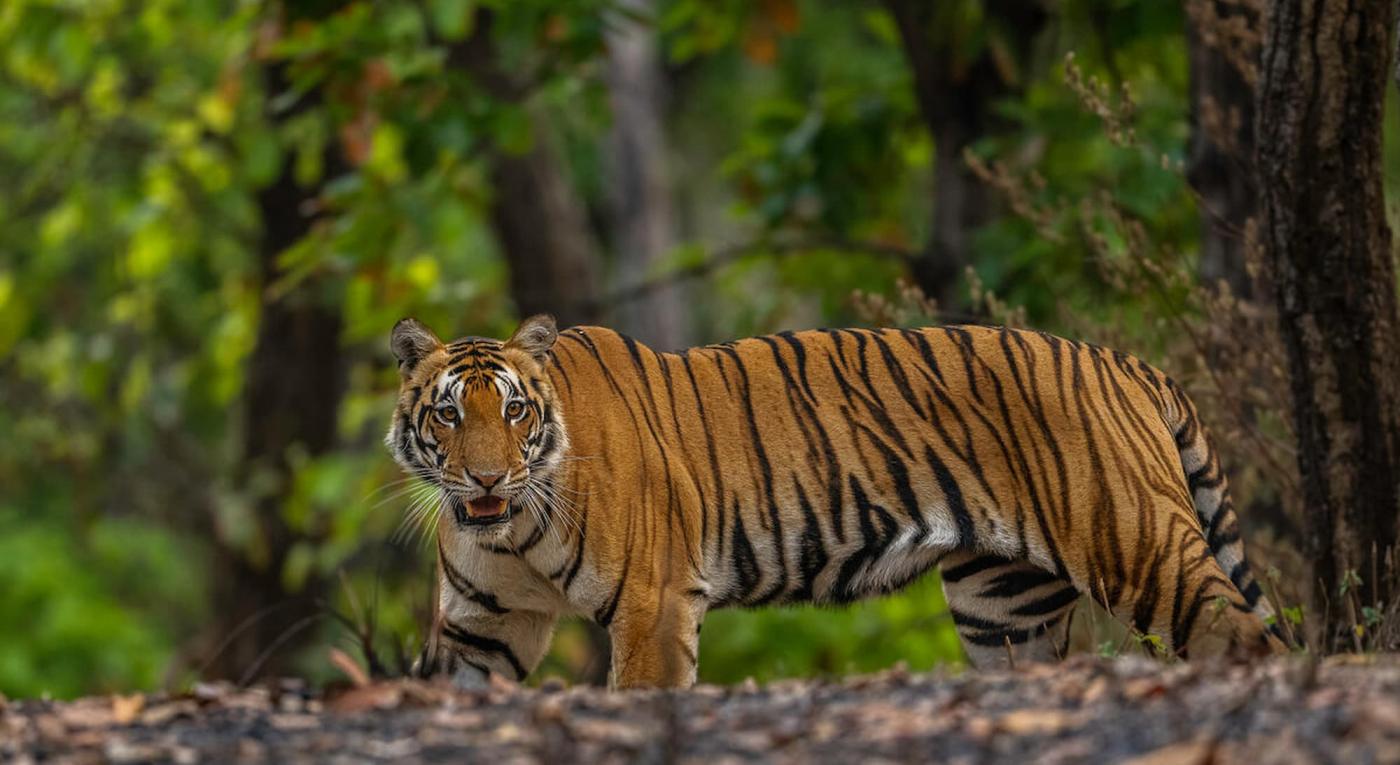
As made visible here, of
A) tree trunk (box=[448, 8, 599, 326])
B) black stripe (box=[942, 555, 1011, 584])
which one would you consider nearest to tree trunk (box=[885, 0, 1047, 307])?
tree trunk (box=[448, 8, 599, 326])

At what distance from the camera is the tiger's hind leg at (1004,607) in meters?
6.75

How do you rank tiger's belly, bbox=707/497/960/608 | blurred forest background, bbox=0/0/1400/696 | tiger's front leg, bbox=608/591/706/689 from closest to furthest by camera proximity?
tiger's front leg, bbox=608/591/706/689 → tiger's belly, bbox=707/497/960/608 → blurred forest background, bbox=0/0/1400/696

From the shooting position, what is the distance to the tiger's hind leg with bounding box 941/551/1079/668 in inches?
266

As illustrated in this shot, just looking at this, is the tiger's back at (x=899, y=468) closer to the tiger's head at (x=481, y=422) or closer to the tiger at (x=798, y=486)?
the tiger at (x=798, y=486)

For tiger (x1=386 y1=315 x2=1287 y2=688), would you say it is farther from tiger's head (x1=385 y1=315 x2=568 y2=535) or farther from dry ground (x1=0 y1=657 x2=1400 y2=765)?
dry ground (x1=0 y1=657 x2=1400 y2=765)

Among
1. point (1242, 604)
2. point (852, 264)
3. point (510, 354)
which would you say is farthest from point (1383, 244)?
point (852, 264)

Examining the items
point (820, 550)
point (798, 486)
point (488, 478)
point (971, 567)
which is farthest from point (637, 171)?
point (488, 478)

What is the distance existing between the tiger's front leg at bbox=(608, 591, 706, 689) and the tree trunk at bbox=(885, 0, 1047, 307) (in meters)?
4.60

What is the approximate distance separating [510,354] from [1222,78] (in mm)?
4276

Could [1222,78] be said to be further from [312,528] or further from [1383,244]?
[312,528]

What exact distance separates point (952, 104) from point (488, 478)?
5397mm

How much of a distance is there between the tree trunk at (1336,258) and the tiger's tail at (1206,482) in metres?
0.28

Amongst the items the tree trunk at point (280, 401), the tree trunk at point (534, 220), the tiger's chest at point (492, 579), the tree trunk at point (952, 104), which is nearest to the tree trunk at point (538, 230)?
the tree trunk at point (534, 220)

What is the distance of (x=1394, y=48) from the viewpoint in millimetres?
6457
